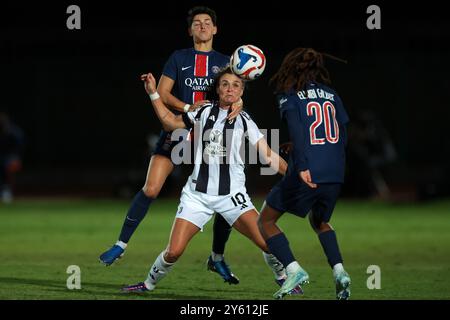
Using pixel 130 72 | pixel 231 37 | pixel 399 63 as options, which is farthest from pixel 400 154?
pixel 130 72

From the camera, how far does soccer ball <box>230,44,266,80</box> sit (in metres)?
8.80

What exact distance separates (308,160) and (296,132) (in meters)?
0.27

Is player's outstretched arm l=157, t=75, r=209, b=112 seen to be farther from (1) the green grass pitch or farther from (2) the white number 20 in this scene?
(1) the green grass pitch

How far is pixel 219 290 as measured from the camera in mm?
9281

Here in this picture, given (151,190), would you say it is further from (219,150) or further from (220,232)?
(219,150)

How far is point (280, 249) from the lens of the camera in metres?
8.40

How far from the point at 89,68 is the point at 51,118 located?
176cm

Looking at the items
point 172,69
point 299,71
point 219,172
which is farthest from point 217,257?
point 299,71

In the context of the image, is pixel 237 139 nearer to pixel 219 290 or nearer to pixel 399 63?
pixel 219 290

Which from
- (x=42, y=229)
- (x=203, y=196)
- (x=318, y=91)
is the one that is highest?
(x=318, y=91)

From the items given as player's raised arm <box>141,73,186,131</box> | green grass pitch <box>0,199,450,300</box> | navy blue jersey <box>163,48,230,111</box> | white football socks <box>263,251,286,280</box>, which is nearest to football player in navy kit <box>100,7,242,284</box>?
navy blue jersey <box>163,48,230,111</box>

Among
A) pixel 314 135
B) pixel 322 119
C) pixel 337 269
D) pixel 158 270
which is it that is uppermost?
pixel 322 119

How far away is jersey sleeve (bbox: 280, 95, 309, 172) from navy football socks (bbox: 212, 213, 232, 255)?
6.03 feet

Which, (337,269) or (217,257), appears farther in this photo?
(217,257)
